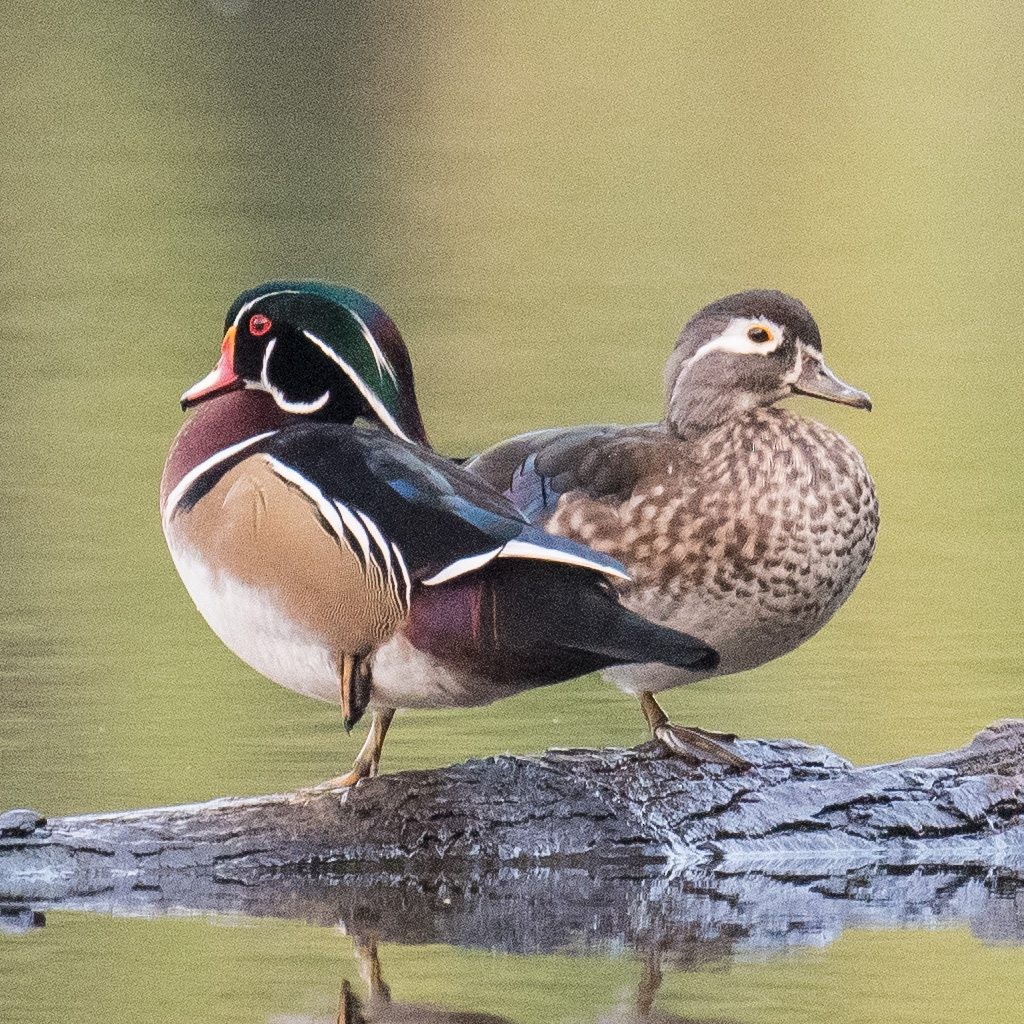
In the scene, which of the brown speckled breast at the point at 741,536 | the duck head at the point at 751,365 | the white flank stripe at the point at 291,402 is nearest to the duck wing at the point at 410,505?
the white flank stripe at the point at 291,402

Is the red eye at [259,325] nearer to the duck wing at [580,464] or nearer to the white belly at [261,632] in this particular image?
the white belly at [261,632]

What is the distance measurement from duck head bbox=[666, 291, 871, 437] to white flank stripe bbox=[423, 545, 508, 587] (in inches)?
42.5

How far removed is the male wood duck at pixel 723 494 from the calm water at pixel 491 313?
0.59m

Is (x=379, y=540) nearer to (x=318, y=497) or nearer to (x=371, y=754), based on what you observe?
(x=318, y=497)

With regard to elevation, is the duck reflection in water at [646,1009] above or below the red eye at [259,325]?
below

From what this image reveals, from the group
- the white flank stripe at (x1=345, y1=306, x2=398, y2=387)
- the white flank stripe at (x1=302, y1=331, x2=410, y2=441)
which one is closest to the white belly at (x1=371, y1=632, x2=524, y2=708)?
the white flank stripe at (x1=302, y1=331, x2=410, y2=441)

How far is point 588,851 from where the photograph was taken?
493 cm

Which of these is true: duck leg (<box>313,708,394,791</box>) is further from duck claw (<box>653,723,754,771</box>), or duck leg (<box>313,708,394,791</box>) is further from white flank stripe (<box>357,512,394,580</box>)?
duck claw (<box>653,723,754,771</box>)

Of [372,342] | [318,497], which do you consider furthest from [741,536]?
[318,497]

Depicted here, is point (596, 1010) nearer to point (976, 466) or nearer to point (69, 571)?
point (69, 571)

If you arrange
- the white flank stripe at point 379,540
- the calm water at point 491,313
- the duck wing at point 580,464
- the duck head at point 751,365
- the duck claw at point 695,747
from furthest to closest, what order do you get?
the duck head at point 751,365 < the duck wing at point 580,464 < the duck claw at point 695,747 < the white flank stripe at point 379,540 < the calm water at point 491,313

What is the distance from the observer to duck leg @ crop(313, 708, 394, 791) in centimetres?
503

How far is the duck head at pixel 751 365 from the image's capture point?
5.59m

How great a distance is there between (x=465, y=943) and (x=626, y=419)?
18.7ft
